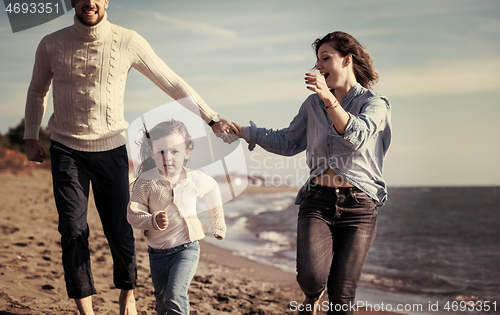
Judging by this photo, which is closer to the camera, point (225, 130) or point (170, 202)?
point (170, 202)

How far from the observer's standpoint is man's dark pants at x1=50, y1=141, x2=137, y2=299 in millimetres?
2666

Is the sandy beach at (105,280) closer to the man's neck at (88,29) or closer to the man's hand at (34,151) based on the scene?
the man's hand at (34,151)

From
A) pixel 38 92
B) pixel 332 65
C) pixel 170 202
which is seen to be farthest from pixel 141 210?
pixel 332 65

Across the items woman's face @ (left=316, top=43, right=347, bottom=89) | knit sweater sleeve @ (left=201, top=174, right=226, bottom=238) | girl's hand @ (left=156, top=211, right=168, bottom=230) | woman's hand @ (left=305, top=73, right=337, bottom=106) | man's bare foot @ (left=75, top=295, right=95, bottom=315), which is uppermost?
woman's face @ (left=316, top=43, right=347, bottom=89)

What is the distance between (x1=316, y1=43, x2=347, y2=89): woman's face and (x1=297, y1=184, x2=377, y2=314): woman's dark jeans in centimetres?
70

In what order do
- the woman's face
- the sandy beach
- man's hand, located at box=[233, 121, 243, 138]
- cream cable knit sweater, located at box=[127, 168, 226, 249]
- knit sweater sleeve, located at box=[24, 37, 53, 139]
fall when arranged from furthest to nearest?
1. the sandy beach
2. man's hand, located at box=[233, 121, 243, 138]
3. knit sweater sleeve, located at box=[24, 37, 53, 139]
4. the woman's face
5. cream cable knit sweater, located at box=[127, 168, 226, 249]

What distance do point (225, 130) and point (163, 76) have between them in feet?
2.00

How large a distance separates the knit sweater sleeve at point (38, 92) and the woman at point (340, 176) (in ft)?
5.83

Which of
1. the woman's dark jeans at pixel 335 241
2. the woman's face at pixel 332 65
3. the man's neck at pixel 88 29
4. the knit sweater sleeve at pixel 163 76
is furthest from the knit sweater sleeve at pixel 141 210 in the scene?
the woman's face at pixel 332 65

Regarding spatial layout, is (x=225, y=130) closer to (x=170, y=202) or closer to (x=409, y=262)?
(x=170, y=202)

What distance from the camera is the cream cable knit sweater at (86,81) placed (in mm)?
2711

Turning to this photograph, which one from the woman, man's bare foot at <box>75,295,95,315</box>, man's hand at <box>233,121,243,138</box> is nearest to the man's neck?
man's hand at <box>233,121,243,138</box>

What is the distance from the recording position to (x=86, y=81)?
272 cm

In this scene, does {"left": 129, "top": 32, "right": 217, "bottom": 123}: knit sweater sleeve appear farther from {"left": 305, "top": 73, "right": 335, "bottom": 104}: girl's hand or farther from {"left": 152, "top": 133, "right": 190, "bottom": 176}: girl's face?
{"left": 305, "top": 73, "right": 335, "bottom": 104}: girl's hand
